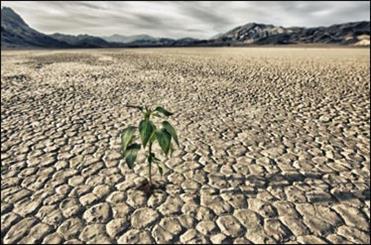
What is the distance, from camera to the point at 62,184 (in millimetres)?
3842

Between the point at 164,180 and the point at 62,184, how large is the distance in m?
1.36

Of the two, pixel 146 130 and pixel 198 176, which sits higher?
pixel 146 130

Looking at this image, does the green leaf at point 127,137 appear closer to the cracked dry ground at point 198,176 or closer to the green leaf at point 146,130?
the green leaf at point 146,130

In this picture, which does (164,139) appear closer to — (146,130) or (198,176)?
(146,130)

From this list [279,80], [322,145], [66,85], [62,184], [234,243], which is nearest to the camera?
[234,243]

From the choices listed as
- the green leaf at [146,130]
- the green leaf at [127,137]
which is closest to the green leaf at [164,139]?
the green leaf at [146,130]

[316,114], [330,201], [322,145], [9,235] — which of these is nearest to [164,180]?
[9,235]

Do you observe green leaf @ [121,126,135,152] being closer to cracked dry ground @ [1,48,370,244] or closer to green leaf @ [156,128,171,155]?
green leaf @ [156,128,171,155]

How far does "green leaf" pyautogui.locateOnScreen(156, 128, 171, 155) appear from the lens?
119 inches

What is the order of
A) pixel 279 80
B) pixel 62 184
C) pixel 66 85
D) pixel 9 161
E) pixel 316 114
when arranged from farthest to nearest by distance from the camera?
pixel 279 80 < pixel 66 85 < pixel 316 114 < pixel 9 161 < pixel 62 184

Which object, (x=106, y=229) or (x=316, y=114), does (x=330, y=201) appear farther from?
(x=316, y=114)

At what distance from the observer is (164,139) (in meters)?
3.08

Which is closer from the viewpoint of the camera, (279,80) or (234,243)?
(234,243)

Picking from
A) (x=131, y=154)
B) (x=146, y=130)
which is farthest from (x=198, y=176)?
(x=146, y=130)
